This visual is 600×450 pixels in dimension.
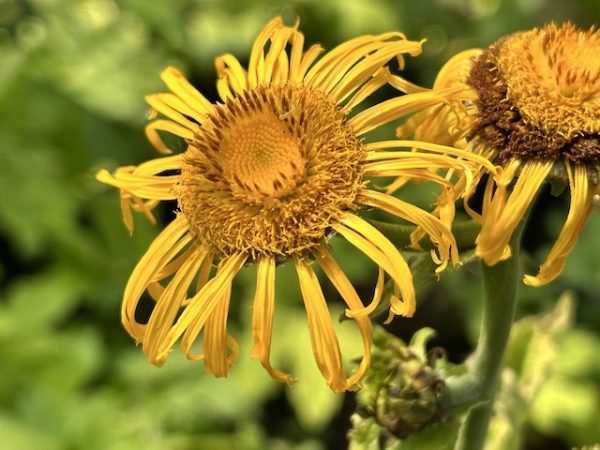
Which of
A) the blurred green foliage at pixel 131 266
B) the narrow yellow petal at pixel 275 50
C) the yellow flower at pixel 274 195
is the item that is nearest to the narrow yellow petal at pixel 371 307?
the yellow flower at pixel 274 195

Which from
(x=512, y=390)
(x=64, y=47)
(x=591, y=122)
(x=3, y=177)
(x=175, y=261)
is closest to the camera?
(x=591, y=122)

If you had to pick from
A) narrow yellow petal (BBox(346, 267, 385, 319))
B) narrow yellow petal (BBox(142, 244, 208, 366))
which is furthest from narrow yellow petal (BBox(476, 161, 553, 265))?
narrow yellow petal (BBox(142, 244, 208, 366))

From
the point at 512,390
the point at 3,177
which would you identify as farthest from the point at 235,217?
the point at 3,177

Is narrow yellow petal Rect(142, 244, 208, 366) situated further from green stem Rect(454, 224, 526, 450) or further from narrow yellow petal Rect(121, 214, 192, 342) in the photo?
green stem Rect(454, 224, 526, 450)

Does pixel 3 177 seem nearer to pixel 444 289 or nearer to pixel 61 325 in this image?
pixel 61 325

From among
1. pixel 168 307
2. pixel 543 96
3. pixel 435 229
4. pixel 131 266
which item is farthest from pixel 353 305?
pixel 131 266

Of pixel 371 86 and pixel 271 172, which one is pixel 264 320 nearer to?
pixel 271 172
